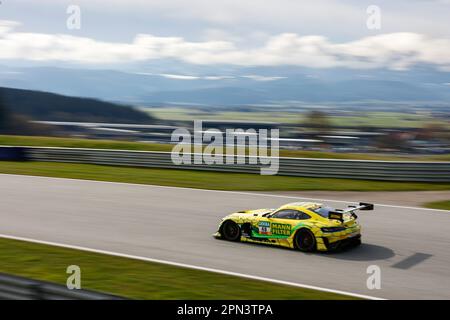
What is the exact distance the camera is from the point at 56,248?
1096cm

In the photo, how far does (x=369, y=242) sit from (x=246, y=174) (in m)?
9.98

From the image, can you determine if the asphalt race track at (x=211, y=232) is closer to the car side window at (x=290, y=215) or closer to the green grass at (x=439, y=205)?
the car side window at (x=290, y=215)

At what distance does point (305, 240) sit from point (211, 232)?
7.66 feet

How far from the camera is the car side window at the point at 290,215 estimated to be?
10.9 m

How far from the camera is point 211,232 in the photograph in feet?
40.3

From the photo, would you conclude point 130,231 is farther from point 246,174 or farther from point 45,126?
point 45,126

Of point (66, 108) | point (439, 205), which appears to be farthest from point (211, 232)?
point (66, 108)

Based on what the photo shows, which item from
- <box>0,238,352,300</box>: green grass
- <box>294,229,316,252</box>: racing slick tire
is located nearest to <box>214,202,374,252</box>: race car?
<box>294,229,316,252</box>: racing slick tire

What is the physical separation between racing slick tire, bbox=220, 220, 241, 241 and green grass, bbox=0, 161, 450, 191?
6.65 m

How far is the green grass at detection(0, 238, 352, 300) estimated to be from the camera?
8.30 m

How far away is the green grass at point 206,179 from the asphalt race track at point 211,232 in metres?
1.52

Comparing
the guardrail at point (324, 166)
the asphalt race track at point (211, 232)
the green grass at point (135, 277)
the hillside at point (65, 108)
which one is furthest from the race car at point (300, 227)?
the hillside at point (65, 108)

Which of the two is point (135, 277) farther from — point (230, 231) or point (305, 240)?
point (305, 240)
